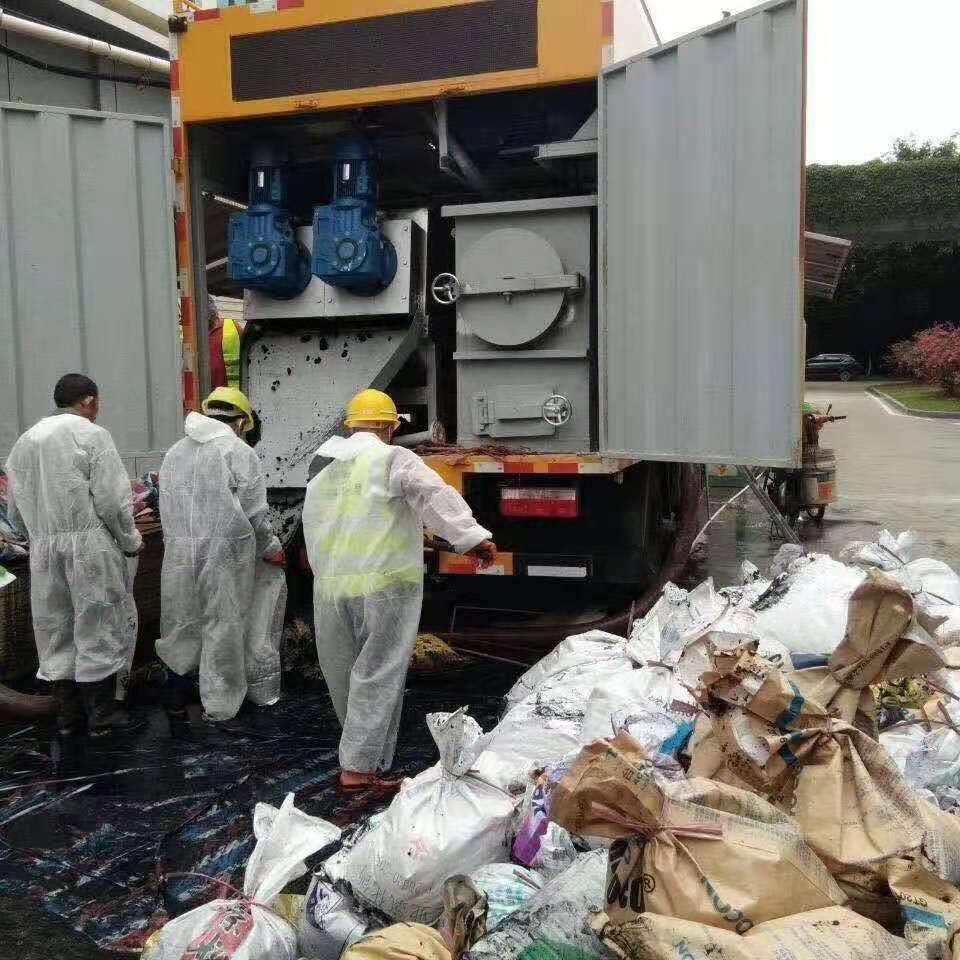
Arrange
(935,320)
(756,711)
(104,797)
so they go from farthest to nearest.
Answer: (935,320), (104,797), (756,711)

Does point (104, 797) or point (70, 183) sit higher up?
point (70, 183)

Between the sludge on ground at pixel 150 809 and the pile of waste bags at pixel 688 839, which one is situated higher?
the pile of waste bags at pixel 688 839

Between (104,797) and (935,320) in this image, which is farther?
(935,320)

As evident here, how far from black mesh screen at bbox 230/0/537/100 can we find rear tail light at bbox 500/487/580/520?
1797mm

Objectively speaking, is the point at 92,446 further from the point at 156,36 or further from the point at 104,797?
the point at 156,36

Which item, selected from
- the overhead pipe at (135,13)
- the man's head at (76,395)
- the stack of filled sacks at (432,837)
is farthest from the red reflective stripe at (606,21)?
the overhead pipe at (135,13)

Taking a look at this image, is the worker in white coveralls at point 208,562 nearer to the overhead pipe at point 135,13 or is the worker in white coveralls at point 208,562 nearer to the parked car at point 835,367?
the overhead pipe at point 135,13

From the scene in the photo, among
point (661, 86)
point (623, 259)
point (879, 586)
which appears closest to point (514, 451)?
point (623, 259)

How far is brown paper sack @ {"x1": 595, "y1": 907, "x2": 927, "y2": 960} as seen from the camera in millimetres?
1659

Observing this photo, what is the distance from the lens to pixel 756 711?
2.15 m

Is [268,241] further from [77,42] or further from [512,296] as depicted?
[77,42]

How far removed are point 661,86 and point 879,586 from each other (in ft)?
8.58

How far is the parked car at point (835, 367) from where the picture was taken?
29344 millimetres

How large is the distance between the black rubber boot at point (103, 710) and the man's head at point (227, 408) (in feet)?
3.84
